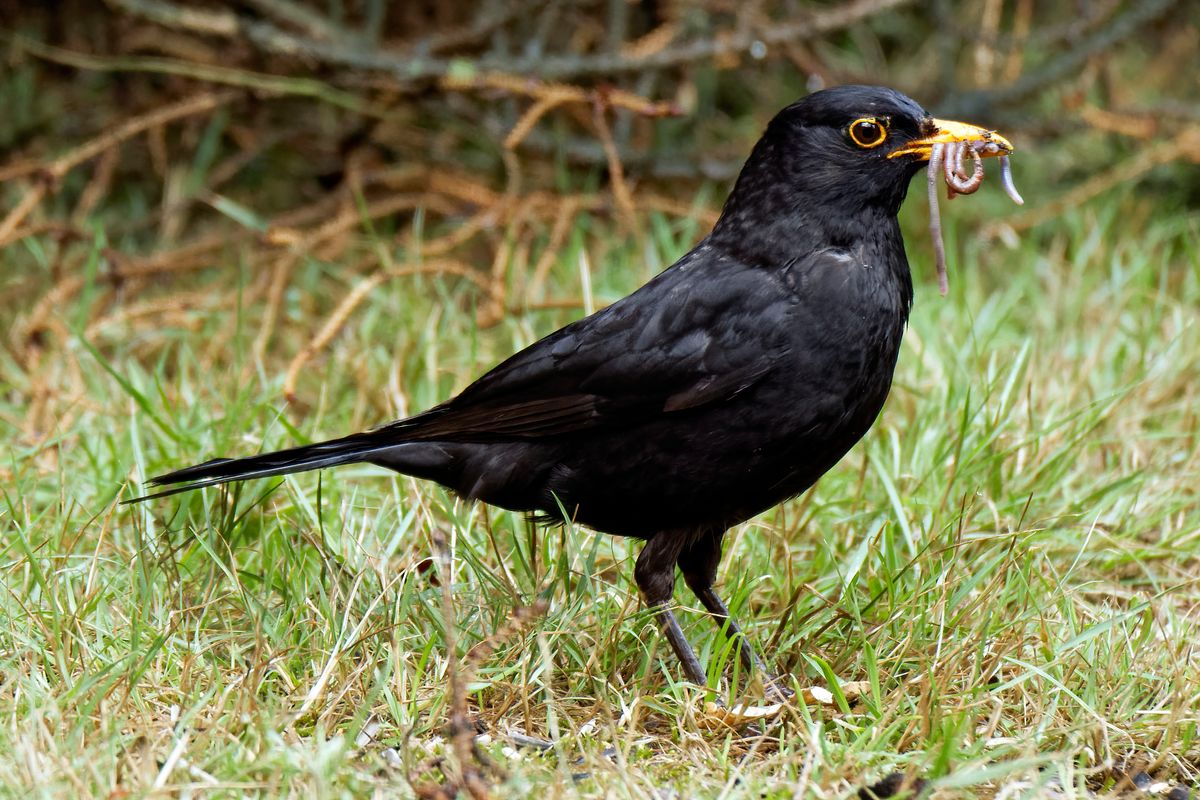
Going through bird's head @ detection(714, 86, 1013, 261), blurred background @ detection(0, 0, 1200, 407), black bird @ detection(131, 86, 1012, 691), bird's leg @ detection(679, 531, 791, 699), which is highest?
blurred background @ detection(0, 0, 1200, 407)

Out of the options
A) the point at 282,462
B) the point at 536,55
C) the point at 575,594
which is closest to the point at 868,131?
the point at 575,594

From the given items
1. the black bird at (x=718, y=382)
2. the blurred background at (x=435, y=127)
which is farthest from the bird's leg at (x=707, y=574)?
the blurred background at (x=435, y=127)

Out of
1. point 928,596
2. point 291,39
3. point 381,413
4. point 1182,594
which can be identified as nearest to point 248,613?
point 381,413

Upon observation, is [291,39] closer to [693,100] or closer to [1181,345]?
[693,100]

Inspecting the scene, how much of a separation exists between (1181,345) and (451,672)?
9.96 ft

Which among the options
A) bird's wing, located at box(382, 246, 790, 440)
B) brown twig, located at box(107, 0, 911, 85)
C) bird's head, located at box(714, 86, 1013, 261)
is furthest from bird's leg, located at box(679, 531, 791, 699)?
brown twig, located at box(107, 0, 911, 85)

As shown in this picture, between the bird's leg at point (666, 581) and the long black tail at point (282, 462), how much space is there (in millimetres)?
671

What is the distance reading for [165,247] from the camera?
5.78 metres

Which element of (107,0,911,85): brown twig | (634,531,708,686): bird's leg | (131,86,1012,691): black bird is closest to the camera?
(131,86,1012,691): black bird

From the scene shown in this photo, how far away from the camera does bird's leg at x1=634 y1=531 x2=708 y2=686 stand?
3207mm

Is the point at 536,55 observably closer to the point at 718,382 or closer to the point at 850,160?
the point at 850,160

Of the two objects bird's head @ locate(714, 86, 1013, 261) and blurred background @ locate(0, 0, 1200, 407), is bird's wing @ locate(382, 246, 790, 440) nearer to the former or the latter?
bird's head @ locate(714, 86, 1013, 261)

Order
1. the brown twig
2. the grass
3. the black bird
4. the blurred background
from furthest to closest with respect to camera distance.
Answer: the brown twig, the blurred background, the black bird, the grass

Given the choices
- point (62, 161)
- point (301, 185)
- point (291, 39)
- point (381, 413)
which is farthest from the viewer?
point (301, 185)
